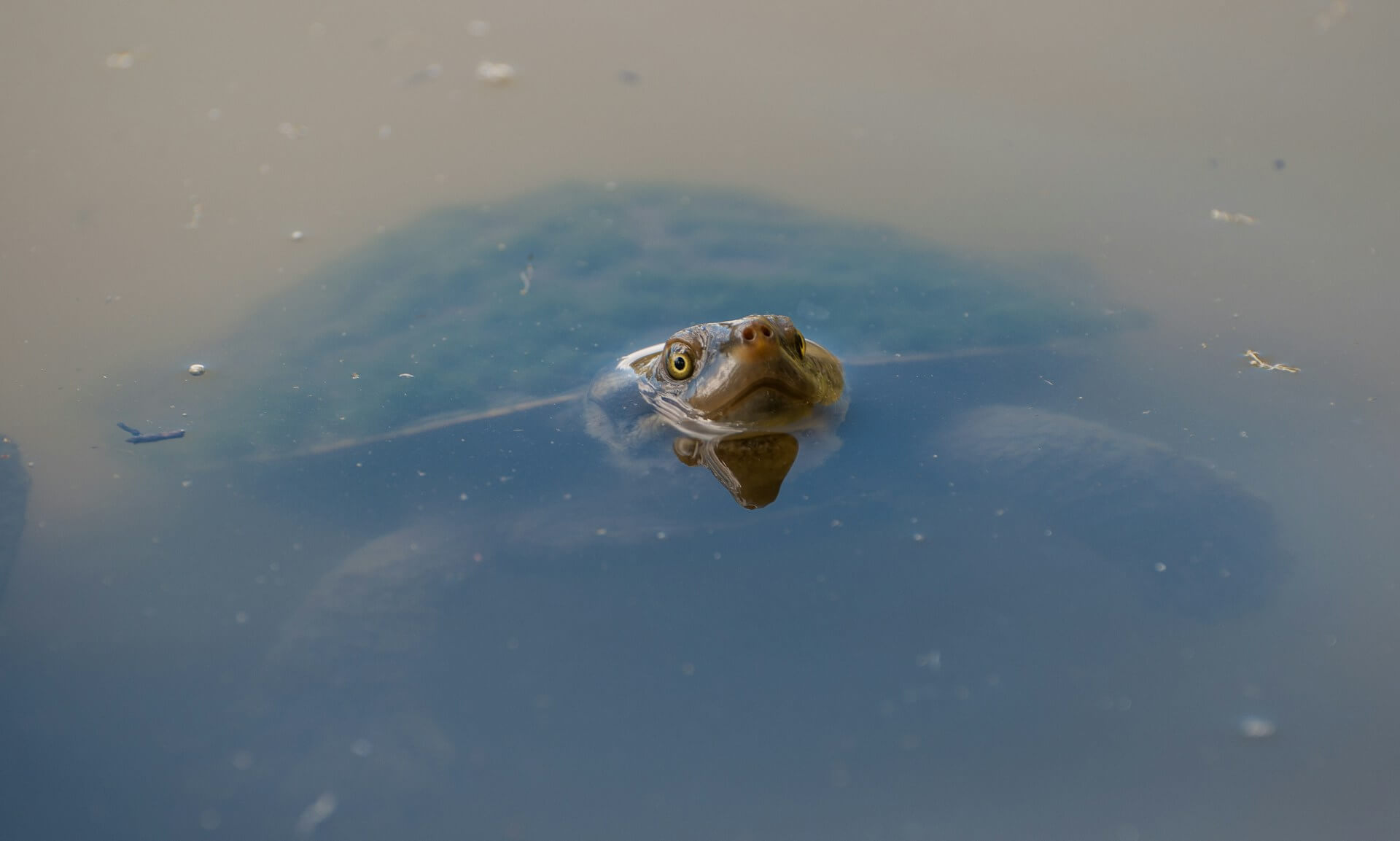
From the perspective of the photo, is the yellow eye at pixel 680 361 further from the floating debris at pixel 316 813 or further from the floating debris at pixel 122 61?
the floating debris at pixel 122 61

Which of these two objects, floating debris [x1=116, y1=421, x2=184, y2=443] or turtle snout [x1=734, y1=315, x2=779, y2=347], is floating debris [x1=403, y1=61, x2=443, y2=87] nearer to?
floating debris [x1=116, y1=421, x2=184, y2=443]

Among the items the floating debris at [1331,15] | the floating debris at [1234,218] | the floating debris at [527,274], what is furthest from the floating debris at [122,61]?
the floating debris at [1331,15]

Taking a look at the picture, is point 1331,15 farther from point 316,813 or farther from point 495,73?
point 316,813

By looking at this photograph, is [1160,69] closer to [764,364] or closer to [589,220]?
[589,220]

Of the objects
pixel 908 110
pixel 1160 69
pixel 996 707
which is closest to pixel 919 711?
pixel 996 707

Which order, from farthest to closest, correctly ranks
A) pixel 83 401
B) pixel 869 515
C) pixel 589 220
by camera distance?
pixel 589 220
pixel 83 401
pixel 869 515

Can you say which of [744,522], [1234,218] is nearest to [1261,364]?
[1234,218]

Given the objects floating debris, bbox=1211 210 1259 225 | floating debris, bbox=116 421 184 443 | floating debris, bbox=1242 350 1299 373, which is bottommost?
floating debris, bbox=116 421 184 443

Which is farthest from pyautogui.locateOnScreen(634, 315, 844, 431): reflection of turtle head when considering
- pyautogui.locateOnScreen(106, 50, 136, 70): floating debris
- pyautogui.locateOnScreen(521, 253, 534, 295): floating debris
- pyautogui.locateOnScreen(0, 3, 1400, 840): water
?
pyautogui.locateOnScreen(106, 50, 136, 70): floating debris
